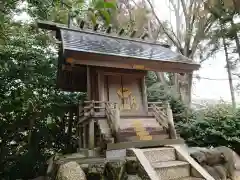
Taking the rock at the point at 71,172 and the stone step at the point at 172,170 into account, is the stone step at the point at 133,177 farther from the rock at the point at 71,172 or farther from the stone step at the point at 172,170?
the rock at the point at 71,172

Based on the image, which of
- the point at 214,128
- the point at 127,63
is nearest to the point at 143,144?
the point at 127,63

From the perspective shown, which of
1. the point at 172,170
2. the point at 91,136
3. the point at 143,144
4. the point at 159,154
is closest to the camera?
the point at 172,170

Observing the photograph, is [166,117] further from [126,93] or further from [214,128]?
[214,128]

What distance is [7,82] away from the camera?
374 inches

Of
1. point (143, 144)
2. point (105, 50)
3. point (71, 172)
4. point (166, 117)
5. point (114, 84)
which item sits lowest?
point (71, 172)

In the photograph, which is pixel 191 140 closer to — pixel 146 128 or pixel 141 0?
pixel 146 128

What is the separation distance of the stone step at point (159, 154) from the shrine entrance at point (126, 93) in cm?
245

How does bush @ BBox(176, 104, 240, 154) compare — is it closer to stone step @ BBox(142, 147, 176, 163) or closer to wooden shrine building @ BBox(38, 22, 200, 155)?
wooden shrine building @ BBox(38, 22, 200, 155)

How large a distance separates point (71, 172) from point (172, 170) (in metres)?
2.34

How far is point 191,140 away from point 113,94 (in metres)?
3.87

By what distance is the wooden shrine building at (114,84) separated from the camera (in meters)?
6.30

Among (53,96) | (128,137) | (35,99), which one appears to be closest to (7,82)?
(35,99)

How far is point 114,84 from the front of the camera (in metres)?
8.56

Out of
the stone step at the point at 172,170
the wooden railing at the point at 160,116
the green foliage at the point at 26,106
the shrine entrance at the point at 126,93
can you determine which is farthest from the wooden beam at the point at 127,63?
the green foliage at the point at 26,106
